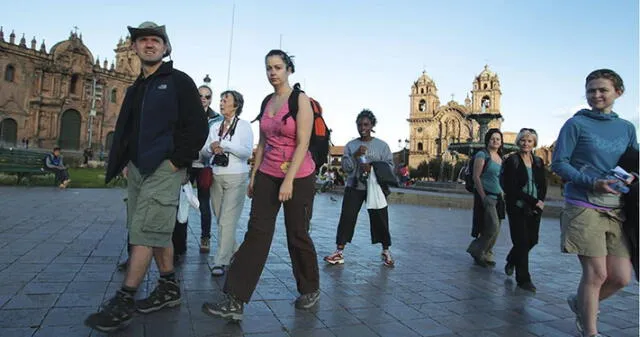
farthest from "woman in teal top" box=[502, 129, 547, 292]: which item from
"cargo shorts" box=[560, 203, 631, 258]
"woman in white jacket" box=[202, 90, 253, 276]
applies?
"woman in white jacket" box=[202, 90, 253, 276]

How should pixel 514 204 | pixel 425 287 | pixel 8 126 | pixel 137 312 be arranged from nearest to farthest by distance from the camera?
pixel 137 312 → pixel 425 287 → pixel 514 204 → pixel 8 126

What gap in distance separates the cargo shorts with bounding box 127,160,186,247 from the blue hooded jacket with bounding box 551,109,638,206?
107 inches

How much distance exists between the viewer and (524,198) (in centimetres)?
468

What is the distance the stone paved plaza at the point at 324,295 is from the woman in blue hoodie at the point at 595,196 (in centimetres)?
58

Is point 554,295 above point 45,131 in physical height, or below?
below

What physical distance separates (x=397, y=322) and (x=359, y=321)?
291 mm

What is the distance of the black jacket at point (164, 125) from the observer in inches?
119

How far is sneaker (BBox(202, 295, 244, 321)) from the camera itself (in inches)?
117

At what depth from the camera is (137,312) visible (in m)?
3.09

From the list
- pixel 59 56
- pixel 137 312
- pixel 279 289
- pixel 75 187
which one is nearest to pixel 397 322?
pixel 279 289

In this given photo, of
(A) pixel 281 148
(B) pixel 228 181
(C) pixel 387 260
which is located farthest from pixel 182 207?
(C) pixel 387 260

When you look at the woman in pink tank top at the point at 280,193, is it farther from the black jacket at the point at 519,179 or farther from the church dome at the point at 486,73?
the church dome at the point at 486,73

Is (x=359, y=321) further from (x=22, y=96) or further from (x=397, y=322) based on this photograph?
(x=22, y=96)

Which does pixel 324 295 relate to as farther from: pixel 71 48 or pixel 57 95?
pixel 71 48
